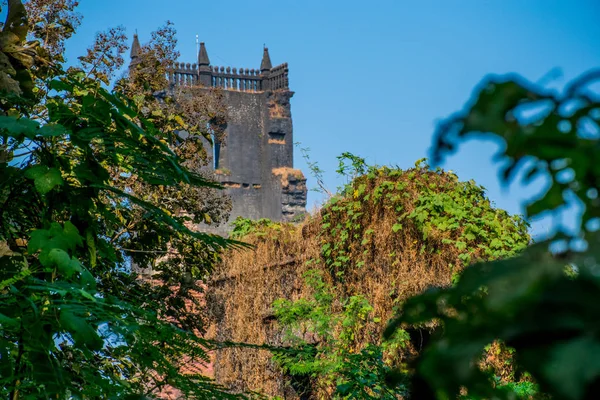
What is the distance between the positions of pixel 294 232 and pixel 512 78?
9.56m

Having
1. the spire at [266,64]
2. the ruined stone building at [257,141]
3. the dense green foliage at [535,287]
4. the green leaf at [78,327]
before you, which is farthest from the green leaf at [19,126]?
the spire at [266,64]

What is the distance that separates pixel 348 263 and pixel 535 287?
26.9 ft

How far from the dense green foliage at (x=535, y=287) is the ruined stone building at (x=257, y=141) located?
36.4 meters

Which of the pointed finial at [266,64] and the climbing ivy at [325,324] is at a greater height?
the pointed finial at [266,64]

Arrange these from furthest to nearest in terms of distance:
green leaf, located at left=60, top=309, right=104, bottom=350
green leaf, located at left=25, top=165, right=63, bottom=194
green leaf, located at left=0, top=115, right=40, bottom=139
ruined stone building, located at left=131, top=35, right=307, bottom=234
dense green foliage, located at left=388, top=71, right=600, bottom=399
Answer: ruined stone building, located at left=131, top=35, right=307, bottom=234, green leaf, located at left=25, top=165, right=63, bottom=194, green leaf, located at left=0, top=115, right=40, bottom=139, green leaf, located at left=60, top=309, right=104, bottom=350, dense green foliage, located at left=388, top=71, right=600, bottom=399

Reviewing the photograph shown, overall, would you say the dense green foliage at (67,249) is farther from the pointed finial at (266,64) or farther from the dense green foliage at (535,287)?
the pointed finial at (266,64)

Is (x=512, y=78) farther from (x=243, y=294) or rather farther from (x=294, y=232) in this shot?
(x=243, y=294)

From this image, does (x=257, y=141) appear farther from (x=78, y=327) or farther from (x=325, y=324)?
(x=78, y=327)

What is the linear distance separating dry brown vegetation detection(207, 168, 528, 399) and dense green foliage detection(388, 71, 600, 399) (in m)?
5.59

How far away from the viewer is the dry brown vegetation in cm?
764

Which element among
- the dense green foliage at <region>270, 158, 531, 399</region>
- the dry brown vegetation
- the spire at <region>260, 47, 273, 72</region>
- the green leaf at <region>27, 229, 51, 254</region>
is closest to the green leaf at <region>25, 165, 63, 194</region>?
the green leaf at <region>27, 229, 51, 254</region>

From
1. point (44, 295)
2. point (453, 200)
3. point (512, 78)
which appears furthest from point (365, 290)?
point (512, 78)

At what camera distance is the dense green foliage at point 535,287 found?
0.42m

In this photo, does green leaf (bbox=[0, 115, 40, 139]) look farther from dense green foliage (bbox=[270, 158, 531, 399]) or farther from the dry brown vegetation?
dense green foliage (bbox=[270, 158, 531, 399])
